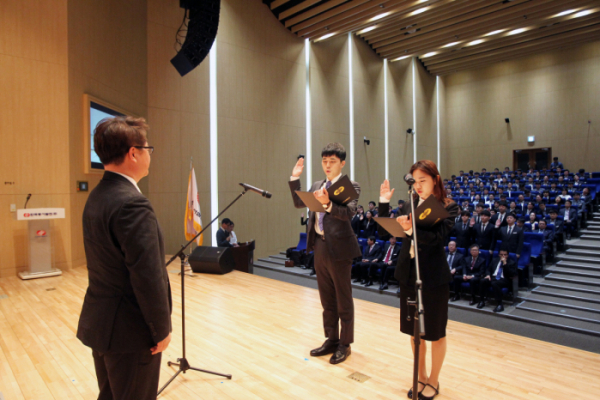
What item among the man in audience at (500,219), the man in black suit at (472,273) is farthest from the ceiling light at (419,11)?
the man in black suit at (472,273)

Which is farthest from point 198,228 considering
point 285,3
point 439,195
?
point 285,3

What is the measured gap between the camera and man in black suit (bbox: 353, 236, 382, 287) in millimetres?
6324

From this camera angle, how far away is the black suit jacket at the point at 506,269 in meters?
5.15

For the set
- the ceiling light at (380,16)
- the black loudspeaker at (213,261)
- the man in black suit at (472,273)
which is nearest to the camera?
the man in black suit at (472,273)

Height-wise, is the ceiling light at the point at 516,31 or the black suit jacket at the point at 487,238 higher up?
the ceiling light at the point at 516,31

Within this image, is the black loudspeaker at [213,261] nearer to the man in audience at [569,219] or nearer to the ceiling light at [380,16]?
the man in audience at [569,219]

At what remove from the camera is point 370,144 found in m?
12.6

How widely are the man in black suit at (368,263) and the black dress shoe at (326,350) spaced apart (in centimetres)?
364

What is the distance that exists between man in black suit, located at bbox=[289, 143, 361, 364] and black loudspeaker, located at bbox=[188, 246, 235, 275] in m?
3.43

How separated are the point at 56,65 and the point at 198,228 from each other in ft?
10.6

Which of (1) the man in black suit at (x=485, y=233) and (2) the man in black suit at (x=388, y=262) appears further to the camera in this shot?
(1) the man in black suit at (x=485, y=233)

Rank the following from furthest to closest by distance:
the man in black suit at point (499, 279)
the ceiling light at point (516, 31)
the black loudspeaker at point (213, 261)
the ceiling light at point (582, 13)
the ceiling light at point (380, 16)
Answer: the ceiling light at point (516, 31) → the ceiling light at point (582, 13) → the ceiling light at point (380, 16) → the black loudspeaker at point (213, 261) → the man in black suit at point (499, 279)

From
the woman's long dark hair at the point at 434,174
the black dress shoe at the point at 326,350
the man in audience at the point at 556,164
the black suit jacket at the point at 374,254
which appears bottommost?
the black dress shoe at the point at 326,350

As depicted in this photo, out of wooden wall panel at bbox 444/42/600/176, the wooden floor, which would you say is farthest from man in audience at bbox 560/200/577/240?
wooden wall panel at bbox 444/42/600/176
